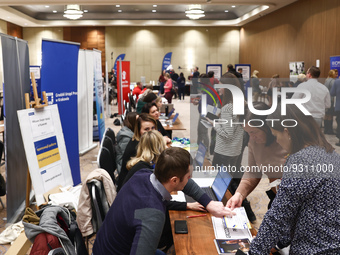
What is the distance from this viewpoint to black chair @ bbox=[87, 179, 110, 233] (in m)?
2.67

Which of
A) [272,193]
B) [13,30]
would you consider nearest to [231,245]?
[272,193]

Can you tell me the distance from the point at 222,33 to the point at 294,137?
73.3 feet

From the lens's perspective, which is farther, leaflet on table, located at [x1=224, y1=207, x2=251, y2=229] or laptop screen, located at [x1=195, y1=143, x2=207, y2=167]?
laptop screen, located at [x1=195, y1=143, x2=207, y2=167]

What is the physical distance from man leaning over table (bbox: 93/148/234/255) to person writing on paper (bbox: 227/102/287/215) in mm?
638

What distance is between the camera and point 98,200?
2.69m

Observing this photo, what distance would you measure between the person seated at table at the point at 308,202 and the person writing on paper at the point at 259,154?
2.41ft

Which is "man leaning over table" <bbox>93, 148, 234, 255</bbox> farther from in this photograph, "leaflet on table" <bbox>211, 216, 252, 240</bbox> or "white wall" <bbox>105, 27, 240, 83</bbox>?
"white wall" <bbox>105, 27, 240, 83</bbox>

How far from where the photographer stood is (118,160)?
13.9ft

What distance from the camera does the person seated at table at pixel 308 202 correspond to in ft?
4.95

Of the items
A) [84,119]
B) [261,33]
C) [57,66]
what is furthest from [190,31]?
[57,66]

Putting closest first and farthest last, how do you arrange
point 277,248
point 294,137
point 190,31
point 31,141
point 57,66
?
point 294,137
point 277,248
point 31,141
point 57,66
point 190,31

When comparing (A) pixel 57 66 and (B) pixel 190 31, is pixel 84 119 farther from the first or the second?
(B) pixel 190 31

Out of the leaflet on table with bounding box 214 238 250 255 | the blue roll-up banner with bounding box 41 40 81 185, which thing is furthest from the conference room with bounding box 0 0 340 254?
the leaflet on table with bounding box 214 238 250 255

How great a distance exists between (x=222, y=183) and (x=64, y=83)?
321cm
